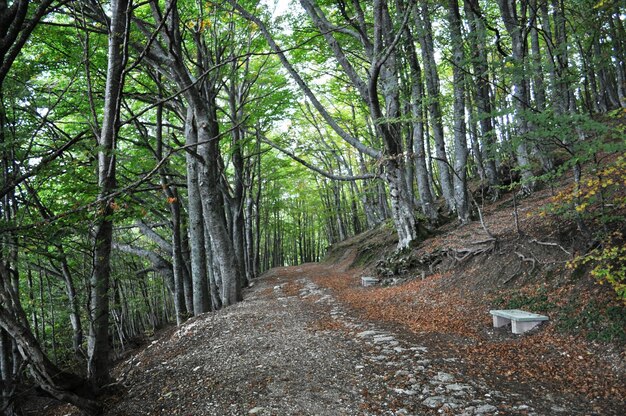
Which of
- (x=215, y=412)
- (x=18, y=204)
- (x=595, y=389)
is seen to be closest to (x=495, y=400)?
(x=595, y=389)

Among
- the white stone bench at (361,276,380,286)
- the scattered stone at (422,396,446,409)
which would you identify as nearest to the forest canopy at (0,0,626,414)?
the white stone bench at (361,276,380,286)

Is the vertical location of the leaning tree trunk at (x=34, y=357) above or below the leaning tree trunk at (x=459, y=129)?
below

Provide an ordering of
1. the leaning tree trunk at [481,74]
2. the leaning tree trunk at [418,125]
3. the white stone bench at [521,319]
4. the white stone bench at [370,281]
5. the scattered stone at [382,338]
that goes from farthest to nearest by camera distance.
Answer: the leaning tree trunk at [418,125] → the white stone bench at [370,281] → the leaning tree trunk at [481,74] → the scattered stone at [382,338] → the white stone bench at [521,319]

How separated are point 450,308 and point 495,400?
11.3 feet

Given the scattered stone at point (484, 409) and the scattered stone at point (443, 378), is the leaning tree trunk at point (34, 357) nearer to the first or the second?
the scattered stone at point (443, 378)

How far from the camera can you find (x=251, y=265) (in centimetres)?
A: 2147

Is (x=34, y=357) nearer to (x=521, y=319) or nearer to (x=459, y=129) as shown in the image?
(x=521, y=319)

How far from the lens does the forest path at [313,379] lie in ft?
11.1

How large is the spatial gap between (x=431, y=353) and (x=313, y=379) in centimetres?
160

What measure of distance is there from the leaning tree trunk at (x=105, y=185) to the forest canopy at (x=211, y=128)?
0.02 m

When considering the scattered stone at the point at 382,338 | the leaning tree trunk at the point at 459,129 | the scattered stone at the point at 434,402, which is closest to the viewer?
the scattered stone at the point at 434,402

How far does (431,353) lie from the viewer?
4.65 meters

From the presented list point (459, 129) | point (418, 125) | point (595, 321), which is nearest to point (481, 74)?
point (459, 129)

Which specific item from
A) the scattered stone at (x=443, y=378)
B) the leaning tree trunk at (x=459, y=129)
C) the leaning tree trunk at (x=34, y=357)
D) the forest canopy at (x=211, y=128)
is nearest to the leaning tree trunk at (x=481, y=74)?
the forest canopy at (x=211, y=128)
